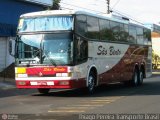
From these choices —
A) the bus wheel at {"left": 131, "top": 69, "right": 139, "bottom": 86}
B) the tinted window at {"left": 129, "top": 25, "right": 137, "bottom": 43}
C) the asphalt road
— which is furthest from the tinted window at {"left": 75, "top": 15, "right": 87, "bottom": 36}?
the bus wheel at {"left": 131, "top": 69, "right": 139, "bottom": 86}

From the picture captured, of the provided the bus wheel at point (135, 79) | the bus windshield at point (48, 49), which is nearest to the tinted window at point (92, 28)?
the bus windshield at point (48, 49)

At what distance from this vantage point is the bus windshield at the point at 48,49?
18.8m

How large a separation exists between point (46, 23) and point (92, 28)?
7.52 feet

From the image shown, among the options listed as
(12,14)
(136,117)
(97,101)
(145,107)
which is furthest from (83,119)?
(12,14)

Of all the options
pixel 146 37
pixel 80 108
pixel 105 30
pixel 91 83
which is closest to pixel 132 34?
pixel 146 37

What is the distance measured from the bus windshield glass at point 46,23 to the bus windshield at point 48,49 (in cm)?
32

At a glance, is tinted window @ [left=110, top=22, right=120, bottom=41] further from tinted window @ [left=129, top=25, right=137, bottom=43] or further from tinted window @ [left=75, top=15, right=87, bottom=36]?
tinted window @ [left=75, top=15, right=87, bottom=36]

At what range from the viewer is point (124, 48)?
24.9 meters

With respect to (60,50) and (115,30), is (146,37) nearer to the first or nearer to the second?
(115,30)

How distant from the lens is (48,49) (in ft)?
62.1

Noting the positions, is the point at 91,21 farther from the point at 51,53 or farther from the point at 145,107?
the point at 145,107

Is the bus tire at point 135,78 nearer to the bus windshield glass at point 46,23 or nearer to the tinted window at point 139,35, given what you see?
the tinted window at point 139,35

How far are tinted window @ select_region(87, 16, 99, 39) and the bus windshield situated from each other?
1766 mm

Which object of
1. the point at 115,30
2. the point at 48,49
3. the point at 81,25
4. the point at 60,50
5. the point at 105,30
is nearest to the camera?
the point at 60,50
